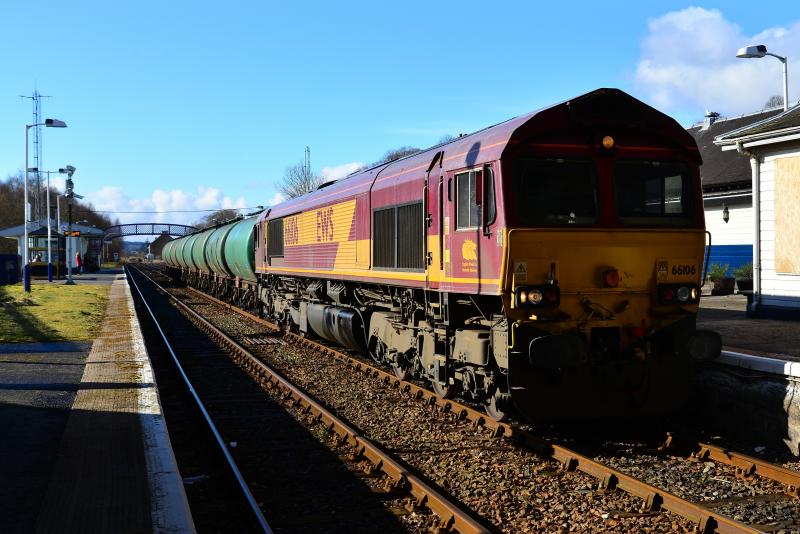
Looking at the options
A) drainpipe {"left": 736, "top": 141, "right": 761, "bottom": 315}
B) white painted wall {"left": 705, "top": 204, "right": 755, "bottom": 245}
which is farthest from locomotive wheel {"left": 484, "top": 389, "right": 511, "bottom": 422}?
white painted wall {"left": 705, "top": 204, "right": 755, "bottom": 245}

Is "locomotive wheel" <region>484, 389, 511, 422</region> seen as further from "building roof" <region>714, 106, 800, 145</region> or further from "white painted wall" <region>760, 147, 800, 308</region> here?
"building roof" <region>714, 106, 800, 145</region>

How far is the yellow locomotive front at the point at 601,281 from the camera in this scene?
766cm

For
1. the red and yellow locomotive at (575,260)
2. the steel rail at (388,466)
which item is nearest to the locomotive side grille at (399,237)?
the red and yellow locomotive at (575,260)

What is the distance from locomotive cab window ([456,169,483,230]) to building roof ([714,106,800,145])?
8450mm

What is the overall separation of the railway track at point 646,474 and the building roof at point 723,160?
53.6 ft

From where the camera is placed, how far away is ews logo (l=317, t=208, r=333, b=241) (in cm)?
1477

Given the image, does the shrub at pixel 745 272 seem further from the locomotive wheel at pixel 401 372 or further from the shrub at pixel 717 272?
the locomotive wheel at pixel 401 372

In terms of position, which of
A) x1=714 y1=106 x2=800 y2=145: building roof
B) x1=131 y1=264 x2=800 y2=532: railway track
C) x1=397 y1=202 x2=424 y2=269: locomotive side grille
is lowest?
x1=131 y1=264 x2=800 y2=532: railway track

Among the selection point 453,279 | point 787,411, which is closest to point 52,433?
point 453,279

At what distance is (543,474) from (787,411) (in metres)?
2.82

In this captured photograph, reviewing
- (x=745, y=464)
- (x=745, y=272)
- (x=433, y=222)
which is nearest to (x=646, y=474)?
(x=745, y=464)

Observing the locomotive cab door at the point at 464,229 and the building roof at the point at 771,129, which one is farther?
the building roof at the point at 771,129

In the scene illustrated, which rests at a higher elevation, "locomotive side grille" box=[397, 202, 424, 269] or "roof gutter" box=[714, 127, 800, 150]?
"roof gutter" box=[714, 127, 800, 150]

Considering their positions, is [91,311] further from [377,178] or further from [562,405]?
[562,405]
